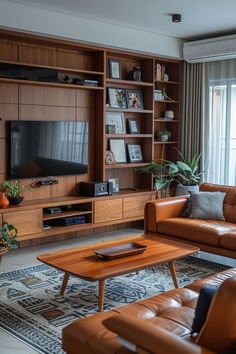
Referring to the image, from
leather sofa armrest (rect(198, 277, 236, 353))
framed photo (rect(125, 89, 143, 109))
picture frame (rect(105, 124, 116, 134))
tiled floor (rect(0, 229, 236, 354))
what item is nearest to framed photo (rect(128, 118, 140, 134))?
framed photo (rect(125, 89, 143, 109))

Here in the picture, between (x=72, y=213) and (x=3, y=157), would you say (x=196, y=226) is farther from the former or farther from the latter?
(x=3, y=157)

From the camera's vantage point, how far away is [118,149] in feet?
20.5

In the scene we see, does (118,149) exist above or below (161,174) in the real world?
above

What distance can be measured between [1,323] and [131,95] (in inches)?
155

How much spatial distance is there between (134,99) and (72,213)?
6.28 ft

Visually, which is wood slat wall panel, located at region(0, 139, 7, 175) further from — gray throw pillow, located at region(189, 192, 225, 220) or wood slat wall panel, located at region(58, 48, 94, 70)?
gray throw pillow, located at region(189, 192, 225, 220)

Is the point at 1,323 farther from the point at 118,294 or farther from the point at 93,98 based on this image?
the point at 93,98

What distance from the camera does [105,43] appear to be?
5.46 m

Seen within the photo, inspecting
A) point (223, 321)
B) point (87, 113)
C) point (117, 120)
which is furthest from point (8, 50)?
point (223, 321)

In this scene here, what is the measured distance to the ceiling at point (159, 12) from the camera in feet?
15.5

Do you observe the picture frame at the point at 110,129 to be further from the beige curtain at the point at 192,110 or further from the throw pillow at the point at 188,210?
the throw pillow at the point at 188,210

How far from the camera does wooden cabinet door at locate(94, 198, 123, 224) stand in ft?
18.3

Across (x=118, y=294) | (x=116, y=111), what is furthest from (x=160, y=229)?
(x=116, y=111)

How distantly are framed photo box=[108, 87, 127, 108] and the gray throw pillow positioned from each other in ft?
6.07
